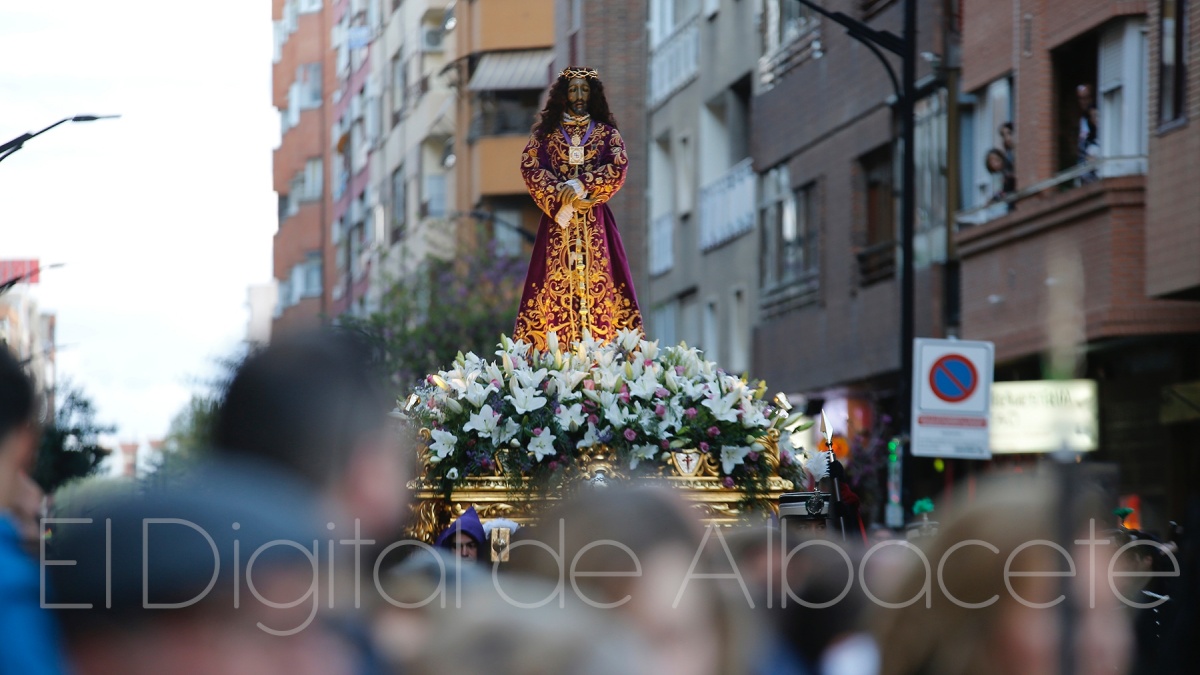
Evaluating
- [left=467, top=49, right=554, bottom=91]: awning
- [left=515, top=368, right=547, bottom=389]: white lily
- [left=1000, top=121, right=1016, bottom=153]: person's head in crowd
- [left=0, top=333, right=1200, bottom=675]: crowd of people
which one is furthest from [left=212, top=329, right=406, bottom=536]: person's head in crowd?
[left=467, top=49, right=554, bottom=91]: awning

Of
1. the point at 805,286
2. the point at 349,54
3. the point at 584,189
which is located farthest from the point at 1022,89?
the point at 349,54

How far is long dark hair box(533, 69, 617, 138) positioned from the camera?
10.3 metres

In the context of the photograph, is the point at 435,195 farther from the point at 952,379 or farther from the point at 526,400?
the point at 526,400

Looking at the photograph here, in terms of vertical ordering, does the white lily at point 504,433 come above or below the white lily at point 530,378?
below

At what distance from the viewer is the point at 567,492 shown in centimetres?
811

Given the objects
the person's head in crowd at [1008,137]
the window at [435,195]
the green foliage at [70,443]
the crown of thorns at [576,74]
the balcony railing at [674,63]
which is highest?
the balcony railing at [674,63]

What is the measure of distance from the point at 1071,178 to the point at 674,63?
19650mm

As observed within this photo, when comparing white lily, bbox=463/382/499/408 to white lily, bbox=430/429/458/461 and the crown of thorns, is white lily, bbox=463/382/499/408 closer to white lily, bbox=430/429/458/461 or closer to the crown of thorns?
white lily, bbox=430/429/458/461

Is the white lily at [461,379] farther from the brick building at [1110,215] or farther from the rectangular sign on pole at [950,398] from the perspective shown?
the brick building at [1110,215]

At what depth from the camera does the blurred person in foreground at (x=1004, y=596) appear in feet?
10.1

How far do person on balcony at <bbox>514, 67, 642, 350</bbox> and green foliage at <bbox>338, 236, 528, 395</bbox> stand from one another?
29723mm

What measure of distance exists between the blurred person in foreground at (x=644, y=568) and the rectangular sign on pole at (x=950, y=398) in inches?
504

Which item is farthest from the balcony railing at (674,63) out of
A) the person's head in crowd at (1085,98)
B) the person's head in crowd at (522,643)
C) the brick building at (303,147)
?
the brick building at (303,147)

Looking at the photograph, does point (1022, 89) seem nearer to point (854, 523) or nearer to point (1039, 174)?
point (1039, 174)
